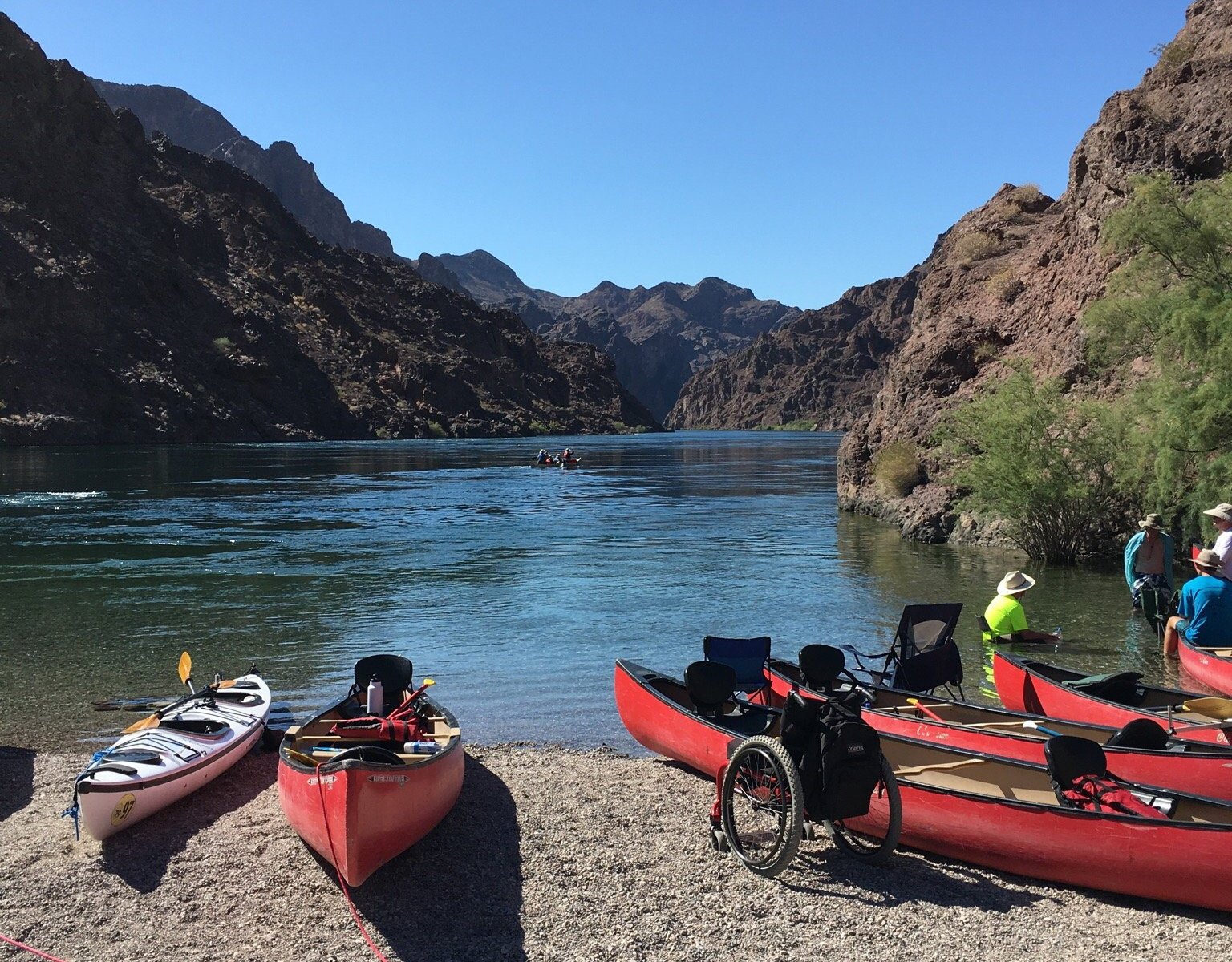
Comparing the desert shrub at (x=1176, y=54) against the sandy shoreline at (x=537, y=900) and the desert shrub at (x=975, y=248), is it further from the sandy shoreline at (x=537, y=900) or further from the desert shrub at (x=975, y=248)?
the sandy shoreline at (x=537, y=900)

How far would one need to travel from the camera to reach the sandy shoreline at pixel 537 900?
6.60 metres

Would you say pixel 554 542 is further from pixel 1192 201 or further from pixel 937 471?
pixel 1192 201

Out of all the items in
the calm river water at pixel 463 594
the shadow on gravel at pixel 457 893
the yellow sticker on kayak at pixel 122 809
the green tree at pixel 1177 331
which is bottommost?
the calm river water at pixel 463 594

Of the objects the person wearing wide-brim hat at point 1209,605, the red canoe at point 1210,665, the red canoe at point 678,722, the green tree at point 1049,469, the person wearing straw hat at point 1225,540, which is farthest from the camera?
the green tree at point 1049,469

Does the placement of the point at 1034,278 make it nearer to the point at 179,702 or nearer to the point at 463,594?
the point at 463,594

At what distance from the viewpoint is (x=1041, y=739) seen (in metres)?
8.83

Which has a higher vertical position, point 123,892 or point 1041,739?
point 1041,739

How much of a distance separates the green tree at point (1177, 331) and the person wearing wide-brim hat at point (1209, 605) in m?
7.43

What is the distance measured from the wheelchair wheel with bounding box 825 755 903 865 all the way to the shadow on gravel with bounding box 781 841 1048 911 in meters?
0.10

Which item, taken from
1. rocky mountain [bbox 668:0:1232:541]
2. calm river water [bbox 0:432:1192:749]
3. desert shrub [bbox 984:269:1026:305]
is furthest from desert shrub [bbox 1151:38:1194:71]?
calm river water [bbox 0:432:1192:749]

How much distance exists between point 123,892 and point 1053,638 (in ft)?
45.1

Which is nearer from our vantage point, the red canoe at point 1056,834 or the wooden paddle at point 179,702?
the red canoe at point 1056,834

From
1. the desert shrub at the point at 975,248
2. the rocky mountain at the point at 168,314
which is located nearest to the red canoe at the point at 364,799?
the desert shrub at the point at 975,248

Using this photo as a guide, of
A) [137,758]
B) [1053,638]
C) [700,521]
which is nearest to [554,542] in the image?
[700,521]
